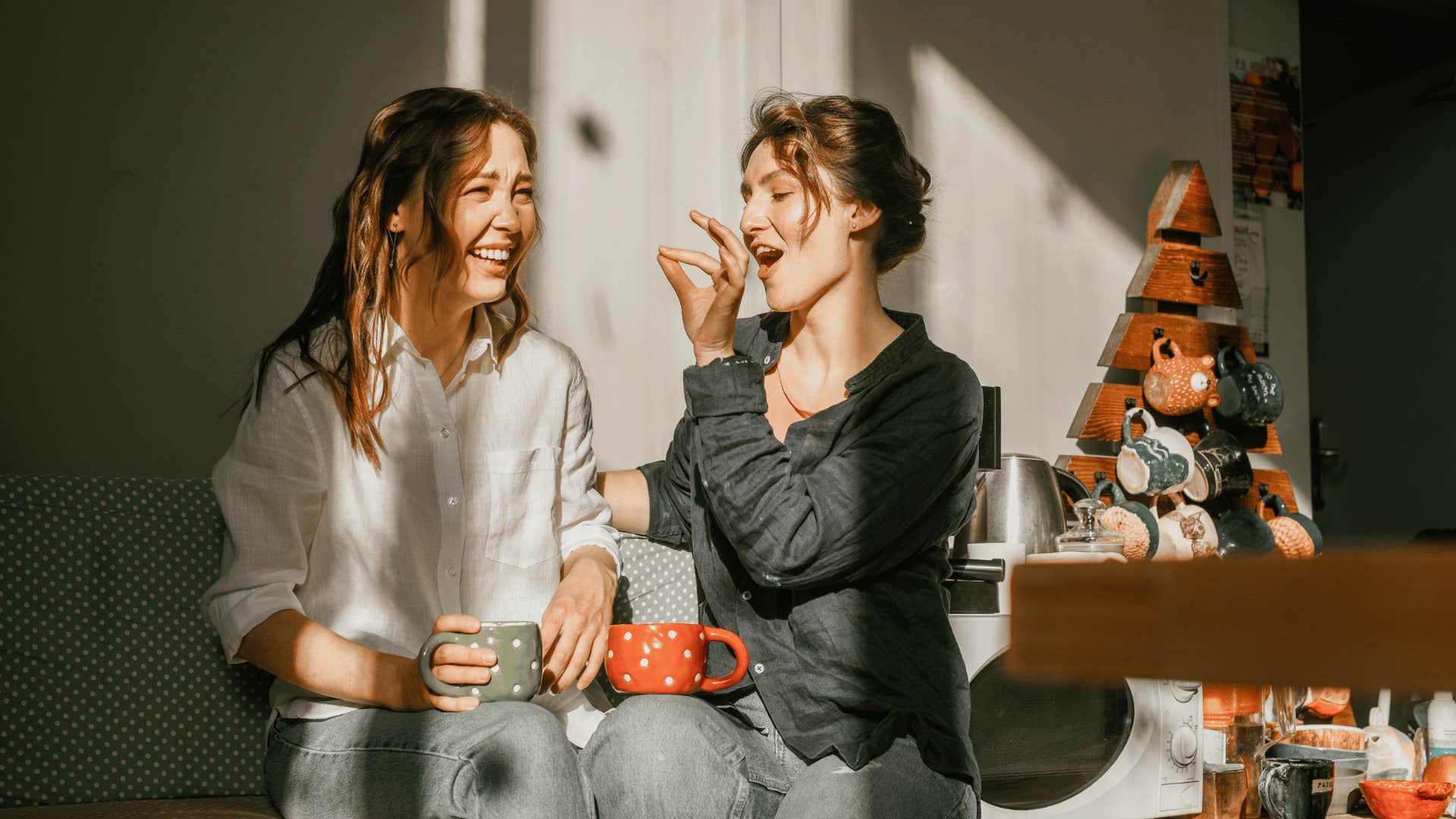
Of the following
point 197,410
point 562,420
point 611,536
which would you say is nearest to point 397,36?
point 197,410

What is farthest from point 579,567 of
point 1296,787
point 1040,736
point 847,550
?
point 1296,787

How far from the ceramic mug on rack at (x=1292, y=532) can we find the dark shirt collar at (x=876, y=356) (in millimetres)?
1685

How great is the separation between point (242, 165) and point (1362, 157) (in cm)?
400

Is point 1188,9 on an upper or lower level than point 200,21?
upper

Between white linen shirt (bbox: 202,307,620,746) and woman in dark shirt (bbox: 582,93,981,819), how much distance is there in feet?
0.61

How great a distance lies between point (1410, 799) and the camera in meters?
2.23

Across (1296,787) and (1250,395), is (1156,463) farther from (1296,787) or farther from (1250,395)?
(1296,787)

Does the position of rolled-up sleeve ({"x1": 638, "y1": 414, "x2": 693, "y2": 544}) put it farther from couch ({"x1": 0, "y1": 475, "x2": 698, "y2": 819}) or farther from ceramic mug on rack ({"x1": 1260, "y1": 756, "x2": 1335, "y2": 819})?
ceramic mug on rack ({"x1": 1260, "y1": 756, "x2": 1335, "y2": 819})

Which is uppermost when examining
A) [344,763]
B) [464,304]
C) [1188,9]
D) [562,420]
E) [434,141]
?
[1188,9]

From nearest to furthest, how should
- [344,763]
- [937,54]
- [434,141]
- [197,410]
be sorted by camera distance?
1. [344,763]
2. [434,141]
3. [197,410]
4. [937,54]

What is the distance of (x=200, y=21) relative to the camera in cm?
193

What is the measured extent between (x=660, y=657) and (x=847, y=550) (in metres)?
0.23

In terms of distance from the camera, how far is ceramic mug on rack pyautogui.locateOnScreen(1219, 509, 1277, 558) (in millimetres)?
2826

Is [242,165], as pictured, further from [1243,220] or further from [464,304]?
[1243,220]
